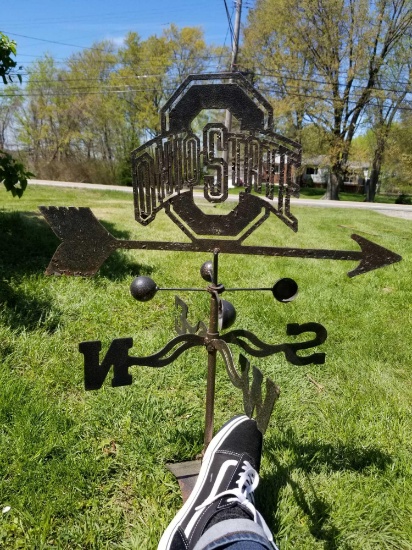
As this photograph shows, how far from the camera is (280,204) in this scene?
1.23 m

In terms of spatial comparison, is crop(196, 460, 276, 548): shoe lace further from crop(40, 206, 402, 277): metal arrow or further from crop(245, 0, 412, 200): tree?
crop(245, 0, 412, 200): tree

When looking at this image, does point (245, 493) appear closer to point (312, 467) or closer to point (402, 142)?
point (312, 467)

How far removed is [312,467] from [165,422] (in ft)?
2.32

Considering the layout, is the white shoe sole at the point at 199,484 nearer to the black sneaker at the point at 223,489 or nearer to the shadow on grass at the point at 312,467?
the black sneaker at the point at 223,489

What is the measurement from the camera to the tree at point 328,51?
16.1m

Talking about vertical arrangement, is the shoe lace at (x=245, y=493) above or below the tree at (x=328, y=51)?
below

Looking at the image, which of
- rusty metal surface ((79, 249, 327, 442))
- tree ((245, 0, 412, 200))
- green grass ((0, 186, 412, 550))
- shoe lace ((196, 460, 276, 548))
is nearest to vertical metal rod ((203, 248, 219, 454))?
rusty metal surface ((79, 249, 327, 442))

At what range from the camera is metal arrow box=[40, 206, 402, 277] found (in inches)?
50.4

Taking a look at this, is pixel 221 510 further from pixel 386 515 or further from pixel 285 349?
pixel 386 515

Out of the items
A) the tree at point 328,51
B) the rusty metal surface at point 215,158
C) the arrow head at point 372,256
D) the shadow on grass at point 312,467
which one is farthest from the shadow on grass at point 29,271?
the tree at point 328,51

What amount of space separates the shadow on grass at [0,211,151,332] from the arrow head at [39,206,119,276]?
160 cm

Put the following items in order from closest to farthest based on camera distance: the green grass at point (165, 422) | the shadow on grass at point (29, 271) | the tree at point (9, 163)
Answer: the green grass at point (165, 422), the shadow on grass at point (29, 271), the tree at point (9, 163)

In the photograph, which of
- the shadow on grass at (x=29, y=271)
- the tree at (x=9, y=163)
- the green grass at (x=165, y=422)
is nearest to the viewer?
the green grass at (x=165, y=422)

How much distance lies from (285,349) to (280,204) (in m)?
0.51
